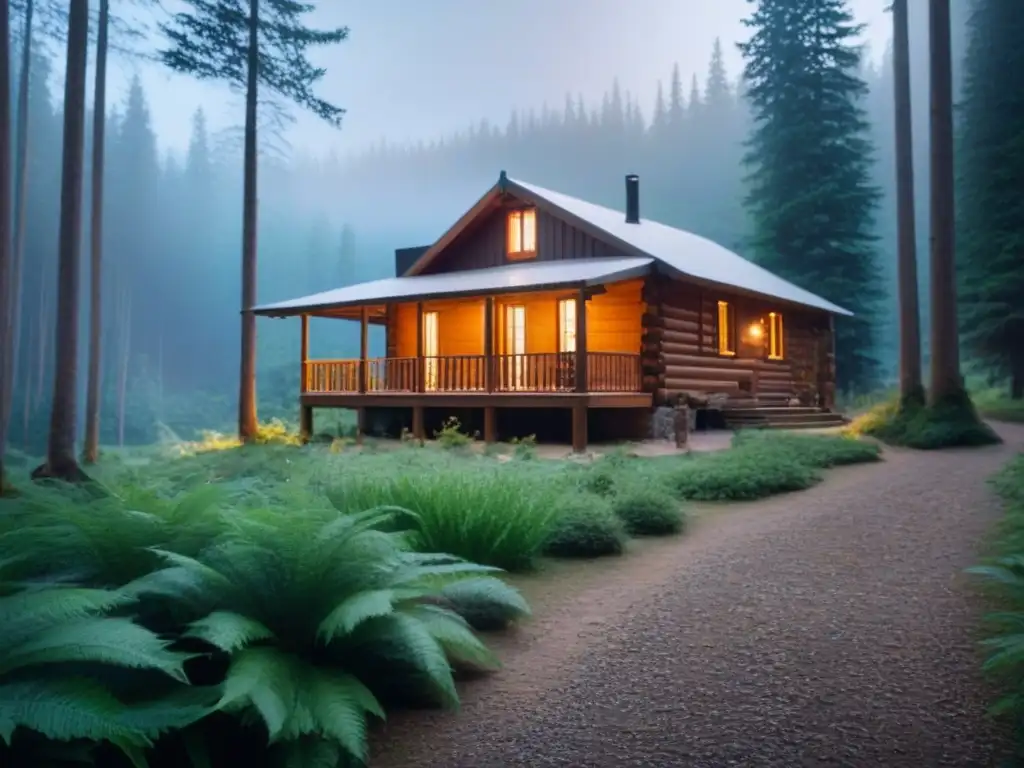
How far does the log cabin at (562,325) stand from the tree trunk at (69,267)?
663 centimetres

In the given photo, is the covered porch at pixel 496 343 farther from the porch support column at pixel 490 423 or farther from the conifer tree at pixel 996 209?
the conifer tree at pixel 996 209

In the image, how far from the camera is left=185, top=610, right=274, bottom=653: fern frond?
9.16ft

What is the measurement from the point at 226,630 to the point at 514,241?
18.2 m

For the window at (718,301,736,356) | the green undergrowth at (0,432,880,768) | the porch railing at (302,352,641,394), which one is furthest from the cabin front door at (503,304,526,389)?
the green undergrowth at (0,432,880,768)

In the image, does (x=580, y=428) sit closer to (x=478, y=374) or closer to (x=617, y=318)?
(x=478, y=374)

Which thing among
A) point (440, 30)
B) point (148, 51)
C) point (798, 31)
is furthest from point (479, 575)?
point (440, 30)

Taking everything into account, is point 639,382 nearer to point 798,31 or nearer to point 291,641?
point 291,641

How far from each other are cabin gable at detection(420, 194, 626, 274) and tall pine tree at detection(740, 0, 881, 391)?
13.3 meters

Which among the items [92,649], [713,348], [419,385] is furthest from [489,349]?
[92,649]

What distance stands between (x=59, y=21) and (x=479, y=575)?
25.4 metres

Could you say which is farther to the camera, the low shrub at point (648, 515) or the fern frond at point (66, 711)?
the low shrub at point (648, 515)

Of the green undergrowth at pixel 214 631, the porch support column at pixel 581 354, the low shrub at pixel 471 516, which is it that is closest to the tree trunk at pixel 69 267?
the porch support column at pixel 581 354

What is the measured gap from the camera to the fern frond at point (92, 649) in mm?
2506

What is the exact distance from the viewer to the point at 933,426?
47.9 ft
